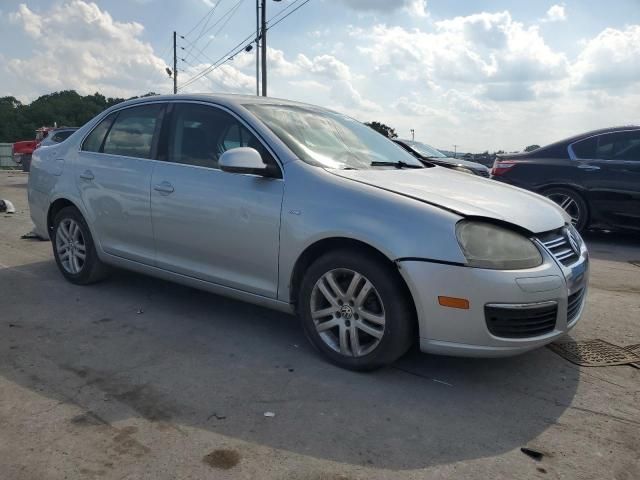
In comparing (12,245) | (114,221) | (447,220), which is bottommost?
(12,245)

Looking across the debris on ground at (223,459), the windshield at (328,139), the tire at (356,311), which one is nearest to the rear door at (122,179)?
the windshield at (328,139)

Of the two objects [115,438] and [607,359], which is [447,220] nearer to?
[607,359]

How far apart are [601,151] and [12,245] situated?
7.82 metres

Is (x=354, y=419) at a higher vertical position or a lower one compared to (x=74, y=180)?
lower

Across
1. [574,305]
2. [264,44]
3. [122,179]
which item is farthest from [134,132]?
[264,44]

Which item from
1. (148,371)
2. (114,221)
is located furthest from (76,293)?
(148,371)

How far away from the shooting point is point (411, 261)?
10.0 feet

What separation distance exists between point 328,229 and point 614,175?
5831 millimetres

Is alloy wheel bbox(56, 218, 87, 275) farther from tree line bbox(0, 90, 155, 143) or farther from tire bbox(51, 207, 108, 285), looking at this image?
tree line bbox(0, 90, 155, 143)

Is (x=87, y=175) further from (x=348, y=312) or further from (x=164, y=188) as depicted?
(x=348, y=312)

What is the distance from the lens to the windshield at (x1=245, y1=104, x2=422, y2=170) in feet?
12.4

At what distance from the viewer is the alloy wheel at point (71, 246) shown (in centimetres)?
507

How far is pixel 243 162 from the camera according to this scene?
354cm

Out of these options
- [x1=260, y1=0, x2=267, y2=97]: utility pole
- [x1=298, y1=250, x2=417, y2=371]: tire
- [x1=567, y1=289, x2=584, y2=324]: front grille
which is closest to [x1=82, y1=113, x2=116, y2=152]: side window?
[x1=298, y1=250, x2=417, y2=371]: tire
